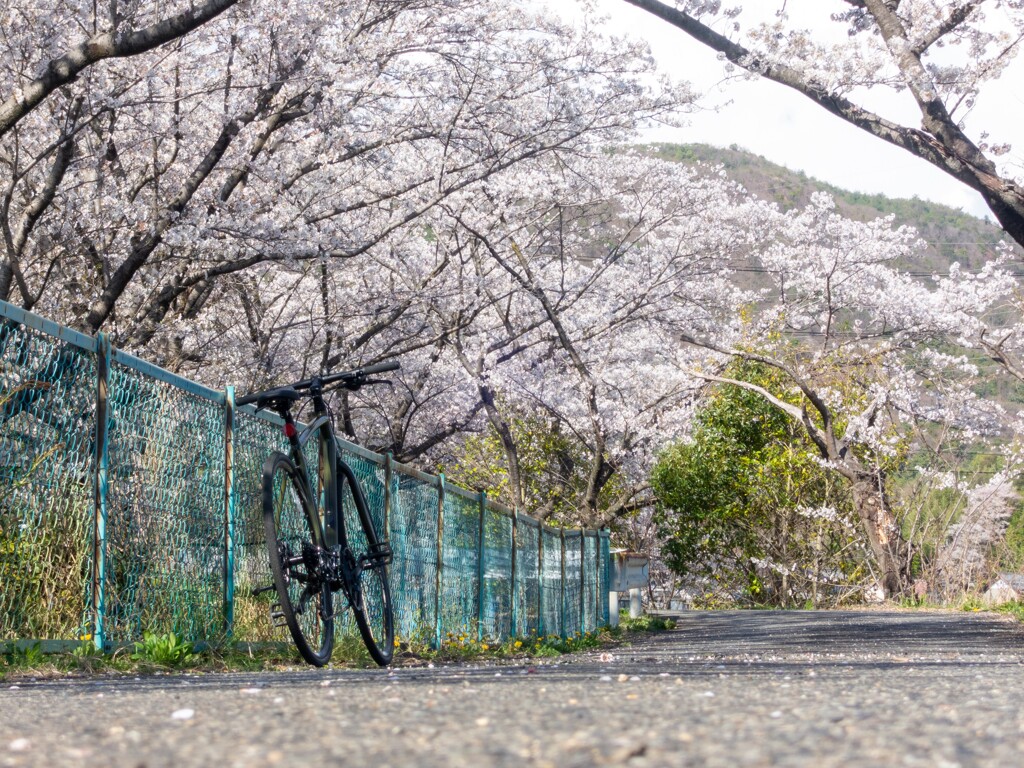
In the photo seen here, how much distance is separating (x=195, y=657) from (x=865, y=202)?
88926 millimetres

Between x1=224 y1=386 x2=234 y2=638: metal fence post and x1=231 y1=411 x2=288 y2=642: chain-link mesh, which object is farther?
x1=231 y1=411 x2=288 y2=642: chain-link mesh

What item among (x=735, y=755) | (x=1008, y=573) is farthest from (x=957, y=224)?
(x=735, y=755)

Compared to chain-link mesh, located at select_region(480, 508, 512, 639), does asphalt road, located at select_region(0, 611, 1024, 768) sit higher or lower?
lower

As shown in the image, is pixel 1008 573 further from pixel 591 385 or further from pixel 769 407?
pixel 591 385

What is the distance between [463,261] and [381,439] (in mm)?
4492

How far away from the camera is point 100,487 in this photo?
5.30m

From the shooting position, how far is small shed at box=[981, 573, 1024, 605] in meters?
19.6

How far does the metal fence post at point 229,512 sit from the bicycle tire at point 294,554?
263mm

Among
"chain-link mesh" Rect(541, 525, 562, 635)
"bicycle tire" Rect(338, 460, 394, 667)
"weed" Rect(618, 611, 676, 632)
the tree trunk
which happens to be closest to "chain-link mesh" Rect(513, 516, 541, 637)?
"chain-link mesh" Rect(541, 525, 562, 635)

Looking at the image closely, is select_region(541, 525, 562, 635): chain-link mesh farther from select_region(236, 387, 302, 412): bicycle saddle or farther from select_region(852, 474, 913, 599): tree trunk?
select_region(852, 474, 913, 599): tree trunk

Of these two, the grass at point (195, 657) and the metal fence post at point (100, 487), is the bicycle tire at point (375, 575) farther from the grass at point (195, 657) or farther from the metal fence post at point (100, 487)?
the metal fence post at point (100, 487)

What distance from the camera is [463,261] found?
58.1 feet

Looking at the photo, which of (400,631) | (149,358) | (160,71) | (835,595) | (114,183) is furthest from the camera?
(835,595)

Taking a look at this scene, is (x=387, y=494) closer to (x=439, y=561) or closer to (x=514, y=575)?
(x=439, y=561)
